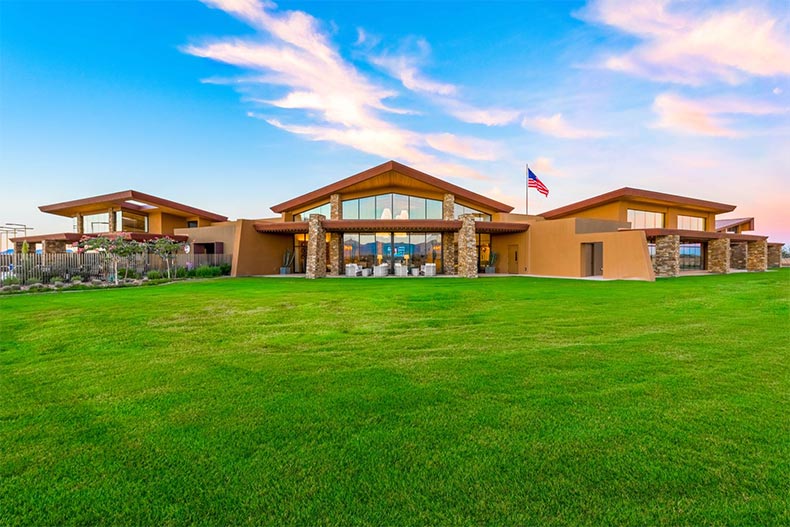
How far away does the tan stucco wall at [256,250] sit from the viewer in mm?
23891

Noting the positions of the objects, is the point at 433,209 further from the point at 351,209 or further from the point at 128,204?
the point at 128,204

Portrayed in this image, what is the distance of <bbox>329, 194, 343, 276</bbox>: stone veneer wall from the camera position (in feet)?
84.0

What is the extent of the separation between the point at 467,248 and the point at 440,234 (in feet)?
11.2

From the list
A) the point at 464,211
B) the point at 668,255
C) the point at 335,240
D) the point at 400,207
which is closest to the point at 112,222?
the point at 335,240

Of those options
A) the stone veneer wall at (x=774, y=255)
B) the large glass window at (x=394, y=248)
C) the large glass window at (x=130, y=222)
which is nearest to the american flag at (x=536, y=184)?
the large glass window at (x=394, y=248)

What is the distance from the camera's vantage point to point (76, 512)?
2133mm

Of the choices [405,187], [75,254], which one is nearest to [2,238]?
[75,254]

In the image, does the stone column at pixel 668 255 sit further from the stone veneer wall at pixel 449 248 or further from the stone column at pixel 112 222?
the stone column at pixel 112 222

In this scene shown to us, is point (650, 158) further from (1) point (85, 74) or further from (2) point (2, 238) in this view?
(2) point (2, 238)

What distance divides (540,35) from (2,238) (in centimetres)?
4345

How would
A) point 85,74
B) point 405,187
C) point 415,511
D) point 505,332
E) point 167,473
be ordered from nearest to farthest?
1. point 415,511
2. point 167,473
3. point 505,332
4. point 85,74
5. point 405,187

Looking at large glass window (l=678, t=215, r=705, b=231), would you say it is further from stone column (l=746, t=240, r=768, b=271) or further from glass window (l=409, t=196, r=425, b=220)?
glass window (l=409, t=196, r=425, b=220)

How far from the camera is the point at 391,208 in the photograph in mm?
25766

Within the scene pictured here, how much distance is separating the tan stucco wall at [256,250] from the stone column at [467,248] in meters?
12.9
